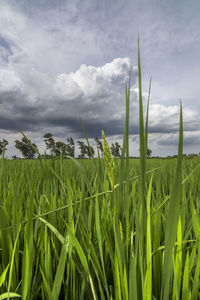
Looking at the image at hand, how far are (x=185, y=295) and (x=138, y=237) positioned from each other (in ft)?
0.83

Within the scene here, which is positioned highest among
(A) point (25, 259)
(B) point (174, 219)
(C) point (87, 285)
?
(B) point (174, 219)

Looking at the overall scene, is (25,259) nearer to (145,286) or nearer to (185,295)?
Answer: (145,286)

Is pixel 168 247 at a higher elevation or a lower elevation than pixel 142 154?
lower

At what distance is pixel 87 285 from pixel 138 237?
0.89ft

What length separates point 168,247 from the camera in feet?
1.20

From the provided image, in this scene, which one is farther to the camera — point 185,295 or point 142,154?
point 185,295

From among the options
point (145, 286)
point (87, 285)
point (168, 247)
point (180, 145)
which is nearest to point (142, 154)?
point (180, 145)

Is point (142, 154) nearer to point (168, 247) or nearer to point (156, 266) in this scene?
point (168, 247)

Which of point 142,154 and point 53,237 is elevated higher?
point 142,154

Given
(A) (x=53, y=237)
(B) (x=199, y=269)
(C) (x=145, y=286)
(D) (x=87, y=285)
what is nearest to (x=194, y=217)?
(B) (x=199, y=269)

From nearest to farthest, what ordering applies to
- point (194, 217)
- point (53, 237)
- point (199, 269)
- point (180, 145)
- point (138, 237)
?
1. point (180, 145)
2. point (138, 237)
3. point (199, 269)
4. point (194, 217)
5. point (53, 237)

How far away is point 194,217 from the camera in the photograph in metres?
0.65

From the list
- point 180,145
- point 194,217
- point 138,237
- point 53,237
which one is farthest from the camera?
point 53,237

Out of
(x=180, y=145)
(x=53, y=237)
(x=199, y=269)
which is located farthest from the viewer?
(x=53, y=237)
